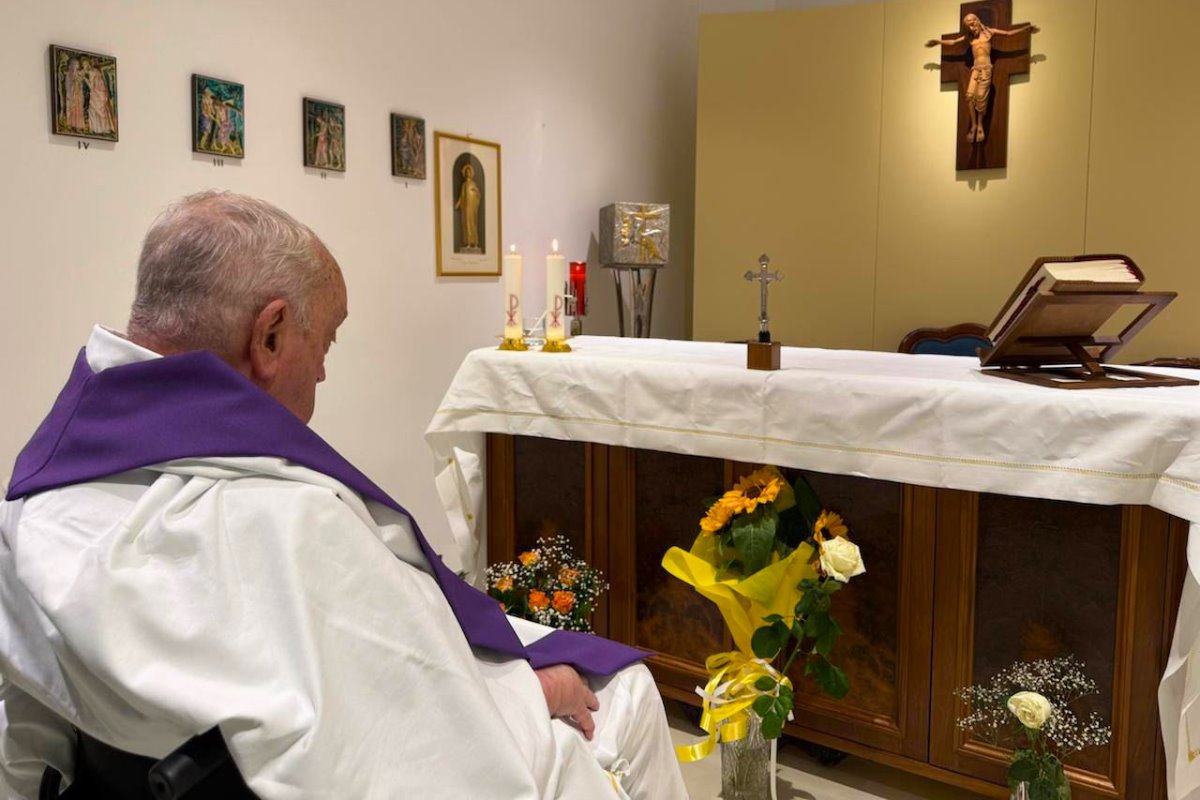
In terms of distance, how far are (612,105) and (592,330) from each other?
4.23 ft

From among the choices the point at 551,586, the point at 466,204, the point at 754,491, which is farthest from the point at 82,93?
the point at 754,491

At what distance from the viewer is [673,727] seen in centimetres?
278

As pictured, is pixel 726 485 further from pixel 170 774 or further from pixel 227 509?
pixel 170 774

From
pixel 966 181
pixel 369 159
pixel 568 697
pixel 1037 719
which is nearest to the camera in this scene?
pixel 568 697

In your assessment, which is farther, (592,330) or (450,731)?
(592,330)

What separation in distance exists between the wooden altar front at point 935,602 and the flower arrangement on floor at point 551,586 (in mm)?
81

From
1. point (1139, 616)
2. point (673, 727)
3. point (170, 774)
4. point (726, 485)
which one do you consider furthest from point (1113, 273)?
point (170, 774)

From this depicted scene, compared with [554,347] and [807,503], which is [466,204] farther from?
[807,503]

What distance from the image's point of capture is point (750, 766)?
2.39 meters

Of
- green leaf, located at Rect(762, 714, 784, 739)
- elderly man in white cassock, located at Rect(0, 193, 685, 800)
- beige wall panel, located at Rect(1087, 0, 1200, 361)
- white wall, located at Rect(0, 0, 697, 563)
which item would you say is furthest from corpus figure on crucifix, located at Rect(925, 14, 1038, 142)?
elderly man in white cassock, located at Rect(0, 193, 685, 800)

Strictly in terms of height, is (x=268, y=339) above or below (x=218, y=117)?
below

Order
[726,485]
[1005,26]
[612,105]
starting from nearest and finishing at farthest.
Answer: [726,485] < [1005,26] < [612,105]

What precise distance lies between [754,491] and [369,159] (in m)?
2.29

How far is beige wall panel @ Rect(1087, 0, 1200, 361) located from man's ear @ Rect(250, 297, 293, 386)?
4.44 metres
